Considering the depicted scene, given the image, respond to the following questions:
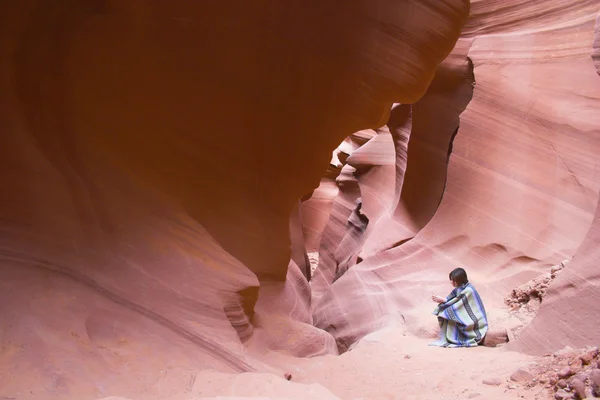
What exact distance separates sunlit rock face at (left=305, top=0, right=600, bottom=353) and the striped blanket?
0.57 m

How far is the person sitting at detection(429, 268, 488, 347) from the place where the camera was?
445 centimetres

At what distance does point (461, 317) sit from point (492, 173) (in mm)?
3011

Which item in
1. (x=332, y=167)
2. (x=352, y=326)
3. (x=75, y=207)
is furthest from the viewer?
(x=332, y=167)

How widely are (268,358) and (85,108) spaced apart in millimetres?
2220

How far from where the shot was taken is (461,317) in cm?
454

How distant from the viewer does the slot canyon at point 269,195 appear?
3.01 m

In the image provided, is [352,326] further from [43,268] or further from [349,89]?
[43,268]

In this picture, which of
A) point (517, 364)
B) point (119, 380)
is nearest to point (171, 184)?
point (119, 380)

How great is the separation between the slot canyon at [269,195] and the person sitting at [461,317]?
13 centimetres

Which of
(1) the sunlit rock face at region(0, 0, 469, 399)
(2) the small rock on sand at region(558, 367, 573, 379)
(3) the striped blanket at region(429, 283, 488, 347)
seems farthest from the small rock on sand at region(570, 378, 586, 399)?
(3) the striped blanket at region(429, 283, 488, 347)

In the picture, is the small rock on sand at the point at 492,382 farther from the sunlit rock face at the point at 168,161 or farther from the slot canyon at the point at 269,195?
the sunlit rock face at the point at 168,161

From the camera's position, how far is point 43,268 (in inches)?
124

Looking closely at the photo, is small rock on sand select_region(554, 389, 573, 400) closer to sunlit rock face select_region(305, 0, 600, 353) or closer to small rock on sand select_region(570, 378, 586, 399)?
small rock on sand select_region(570, 378, 586, 399)

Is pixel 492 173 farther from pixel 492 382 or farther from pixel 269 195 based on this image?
pixel 492 382
